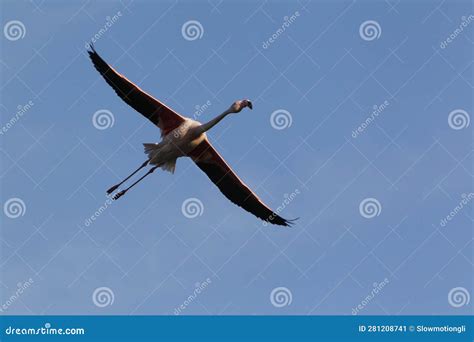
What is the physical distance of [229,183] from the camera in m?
38.0

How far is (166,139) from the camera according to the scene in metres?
35.9

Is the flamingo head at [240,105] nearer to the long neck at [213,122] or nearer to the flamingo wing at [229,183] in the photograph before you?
the long neck at [213,122]

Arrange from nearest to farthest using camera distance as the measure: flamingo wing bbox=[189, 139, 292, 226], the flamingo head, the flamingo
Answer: the flamingo head
the flamingo
flamingo wing bbox=[189, 139, 292, 226]

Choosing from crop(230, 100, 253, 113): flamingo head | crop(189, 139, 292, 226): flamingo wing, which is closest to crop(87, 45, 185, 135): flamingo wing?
crop(189, 139, 292, 226): flamingo wing

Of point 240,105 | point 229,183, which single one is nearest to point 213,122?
point 240,105

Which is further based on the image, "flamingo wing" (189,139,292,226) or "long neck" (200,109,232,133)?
"flamingo wing" (189,139,292,226)

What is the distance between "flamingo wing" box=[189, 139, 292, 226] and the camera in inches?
1470

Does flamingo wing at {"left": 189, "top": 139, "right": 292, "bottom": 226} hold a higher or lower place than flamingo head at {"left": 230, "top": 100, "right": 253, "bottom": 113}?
lower

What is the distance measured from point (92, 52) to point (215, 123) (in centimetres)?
482

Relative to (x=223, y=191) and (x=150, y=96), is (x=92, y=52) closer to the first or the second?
(x=150, y=96)

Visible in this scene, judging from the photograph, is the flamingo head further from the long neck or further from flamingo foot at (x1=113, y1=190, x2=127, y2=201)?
flamingo foot at (x1=113, y1=190, x2=127, y2=201)

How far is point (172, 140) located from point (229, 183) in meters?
3.30
